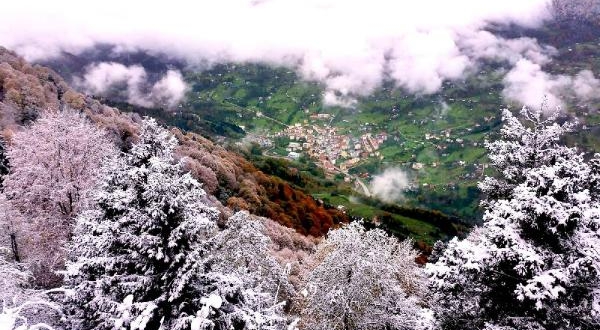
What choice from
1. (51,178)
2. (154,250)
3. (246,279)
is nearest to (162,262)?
(154,250)

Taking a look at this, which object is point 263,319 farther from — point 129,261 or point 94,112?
point 94,112

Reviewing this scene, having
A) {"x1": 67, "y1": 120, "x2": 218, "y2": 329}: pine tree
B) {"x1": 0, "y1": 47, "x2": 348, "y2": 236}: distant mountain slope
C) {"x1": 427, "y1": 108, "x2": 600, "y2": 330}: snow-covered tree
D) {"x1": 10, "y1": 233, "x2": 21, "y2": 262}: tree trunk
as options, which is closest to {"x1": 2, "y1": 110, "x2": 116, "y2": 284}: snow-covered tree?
{"x1": 10, "y1": 233, "x2": 21, "y2": 262}: tree trunk

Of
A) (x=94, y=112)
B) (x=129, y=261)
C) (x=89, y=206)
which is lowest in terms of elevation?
(x=94, y=112)

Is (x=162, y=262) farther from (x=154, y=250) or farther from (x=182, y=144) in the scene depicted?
(x=182, y=144)

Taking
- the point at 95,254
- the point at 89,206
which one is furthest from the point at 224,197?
the point at 95,254

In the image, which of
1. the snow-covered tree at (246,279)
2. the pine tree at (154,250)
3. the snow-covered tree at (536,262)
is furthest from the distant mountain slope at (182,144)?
the snow-covered tree at (536,262)

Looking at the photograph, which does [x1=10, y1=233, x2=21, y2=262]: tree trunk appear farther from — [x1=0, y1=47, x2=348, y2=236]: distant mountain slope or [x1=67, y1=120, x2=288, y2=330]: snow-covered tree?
[x1=0, y1=47, x2=348, y2=236]: distant mountain slope
